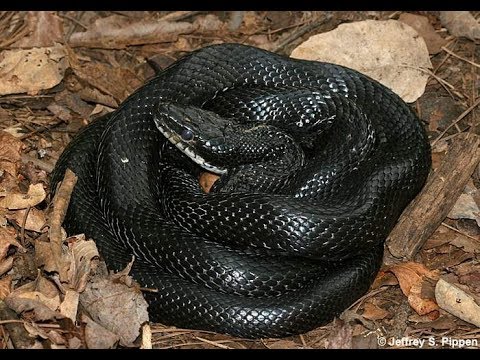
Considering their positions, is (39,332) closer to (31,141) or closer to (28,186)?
(28,186)

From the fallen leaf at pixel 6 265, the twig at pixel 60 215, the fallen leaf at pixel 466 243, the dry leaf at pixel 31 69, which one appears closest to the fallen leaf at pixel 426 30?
the fallen leaf at pixel 466 243

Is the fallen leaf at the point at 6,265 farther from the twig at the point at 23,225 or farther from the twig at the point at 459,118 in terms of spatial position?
the twig at the point at 459,118

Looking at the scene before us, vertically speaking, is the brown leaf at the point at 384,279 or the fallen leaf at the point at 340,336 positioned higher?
the brown leaf at the point at 384,279

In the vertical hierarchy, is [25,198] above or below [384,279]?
above

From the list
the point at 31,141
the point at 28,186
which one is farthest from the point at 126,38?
the point at 28,186

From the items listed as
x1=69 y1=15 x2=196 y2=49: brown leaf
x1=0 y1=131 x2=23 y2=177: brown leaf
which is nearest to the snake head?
x1=0 y1=131 x2=23 y2=177: brown leaf

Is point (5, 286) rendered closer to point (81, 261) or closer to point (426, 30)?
point (81, 261)

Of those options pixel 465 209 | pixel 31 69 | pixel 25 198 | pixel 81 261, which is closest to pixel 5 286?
pixel 81 261
